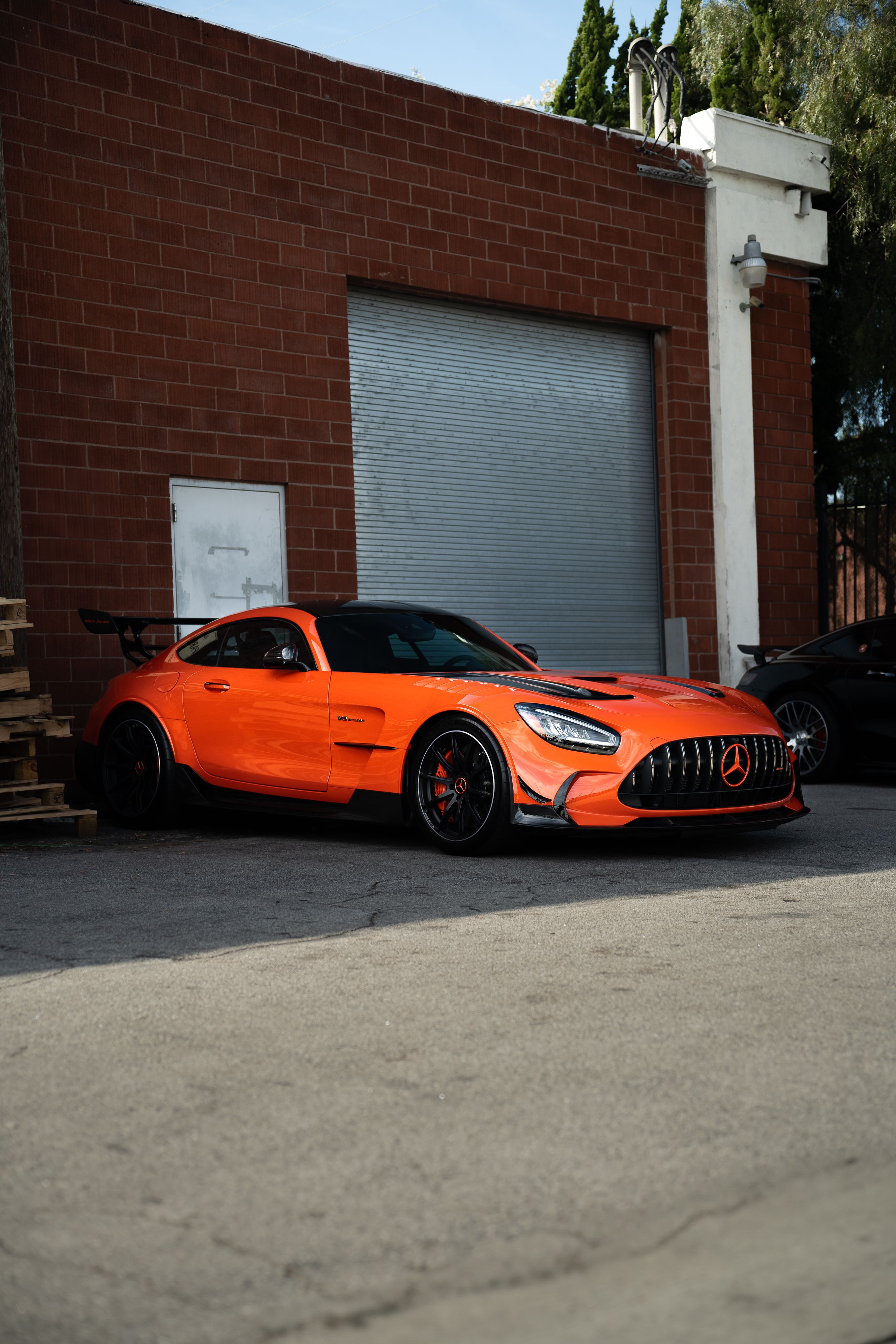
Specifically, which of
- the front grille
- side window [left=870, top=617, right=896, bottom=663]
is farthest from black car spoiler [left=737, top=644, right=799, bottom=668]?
the front grille

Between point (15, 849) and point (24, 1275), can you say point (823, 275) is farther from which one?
point (24, 1275)

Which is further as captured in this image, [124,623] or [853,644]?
[853,644]

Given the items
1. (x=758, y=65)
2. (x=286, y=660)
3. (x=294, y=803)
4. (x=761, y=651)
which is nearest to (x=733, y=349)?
(x=758, y=65)

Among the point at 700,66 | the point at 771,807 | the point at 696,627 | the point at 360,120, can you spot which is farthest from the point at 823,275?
the point at 771,807

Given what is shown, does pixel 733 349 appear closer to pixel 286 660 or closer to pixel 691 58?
pixel 691 58


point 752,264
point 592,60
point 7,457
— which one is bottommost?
point 7,457

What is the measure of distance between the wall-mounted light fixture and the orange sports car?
30.1ft

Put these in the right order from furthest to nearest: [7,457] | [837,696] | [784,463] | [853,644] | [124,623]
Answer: [784,463], [853,644], [837,696], [7,457], [124,623]

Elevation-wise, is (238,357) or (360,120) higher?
(360,120)

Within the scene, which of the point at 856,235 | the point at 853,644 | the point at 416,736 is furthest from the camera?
the point at 856,235

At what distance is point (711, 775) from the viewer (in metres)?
6.89

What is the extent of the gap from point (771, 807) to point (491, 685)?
1556 mm

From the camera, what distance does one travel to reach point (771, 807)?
720 cm

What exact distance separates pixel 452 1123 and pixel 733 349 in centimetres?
1461
